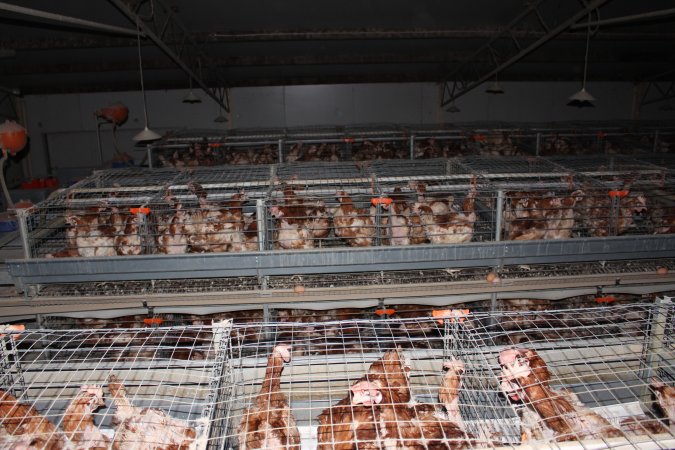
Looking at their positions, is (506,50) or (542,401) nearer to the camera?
(542,401)

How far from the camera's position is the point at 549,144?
32.1 ft

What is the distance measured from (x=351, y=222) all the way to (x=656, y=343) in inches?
102

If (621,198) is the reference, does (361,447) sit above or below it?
below

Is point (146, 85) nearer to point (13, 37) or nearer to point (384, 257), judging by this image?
point (13, 37)

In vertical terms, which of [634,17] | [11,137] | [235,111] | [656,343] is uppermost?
[634,17]

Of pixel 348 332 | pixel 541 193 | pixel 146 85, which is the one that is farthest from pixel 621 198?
pixel 146 85

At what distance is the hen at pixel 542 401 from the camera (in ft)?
7.29

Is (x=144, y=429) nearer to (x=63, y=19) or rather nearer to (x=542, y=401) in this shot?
(x=542, y=401)

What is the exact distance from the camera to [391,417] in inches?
89.0

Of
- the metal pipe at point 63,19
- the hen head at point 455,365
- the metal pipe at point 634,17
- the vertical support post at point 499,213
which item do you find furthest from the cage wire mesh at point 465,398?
the metal pipe at point 634,17

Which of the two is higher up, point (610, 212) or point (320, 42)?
point (320, 42)

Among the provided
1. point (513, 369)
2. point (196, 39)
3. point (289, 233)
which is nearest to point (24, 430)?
point (289, 233)

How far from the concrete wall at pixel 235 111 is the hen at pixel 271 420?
40.2 feet

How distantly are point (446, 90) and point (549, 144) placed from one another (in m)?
4.91
